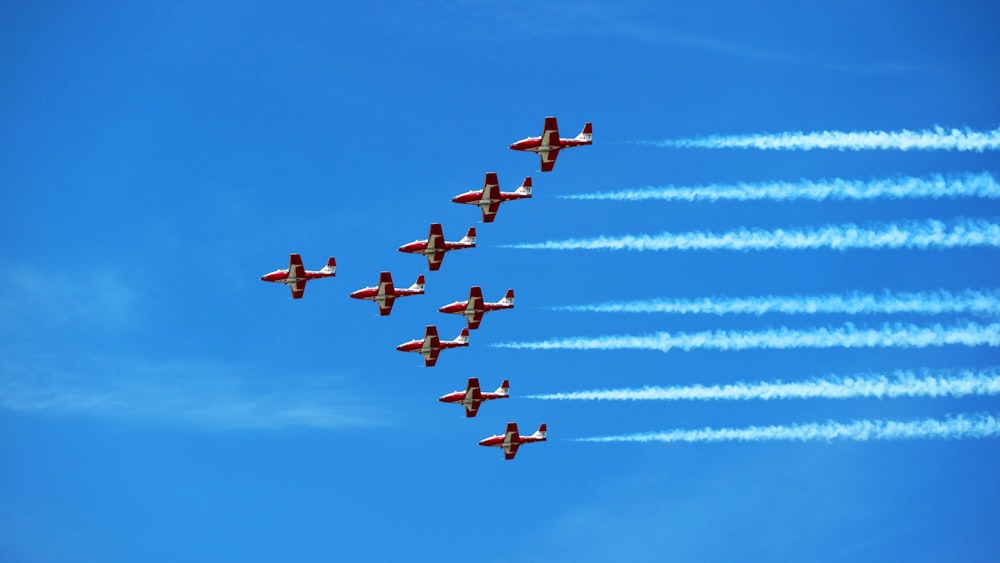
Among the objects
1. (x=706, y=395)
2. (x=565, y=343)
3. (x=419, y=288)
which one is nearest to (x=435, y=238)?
(x=419, y=288)

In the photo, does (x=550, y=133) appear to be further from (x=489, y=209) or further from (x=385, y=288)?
(x=385, y=288)

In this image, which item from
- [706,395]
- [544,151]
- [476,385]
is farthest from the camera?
[476,385]

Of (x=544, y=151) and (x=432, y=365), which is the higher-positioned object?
(x=544, y=151)

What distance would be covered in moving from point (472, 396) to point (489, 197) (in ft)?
44.2

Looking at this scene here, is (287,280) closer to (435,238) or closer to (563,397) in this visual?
(435,238)

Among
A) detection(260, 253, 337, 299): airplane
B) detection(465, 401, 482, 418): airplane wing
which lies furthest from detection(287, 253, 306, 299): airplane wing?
detection(465, 401, 482, 418): airplane wing

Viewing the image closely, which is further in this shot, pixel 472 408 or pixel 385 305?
pixel 472 408

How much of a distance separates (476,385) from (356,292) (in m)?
9.80

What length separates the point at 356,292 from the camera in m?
106

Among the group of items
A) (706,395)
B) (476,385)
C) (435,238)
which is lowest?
(706,395)

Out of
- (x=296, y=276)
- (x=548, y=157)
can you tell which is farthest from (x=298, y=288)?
(x=548, y=157)

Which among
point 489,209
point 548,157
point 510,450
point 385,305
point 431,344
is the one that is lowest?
point 510,450

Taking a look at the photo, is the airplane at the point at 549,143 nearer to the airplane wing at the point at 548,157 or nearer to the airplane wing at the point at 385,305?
the airplane wing at the point at 548,157

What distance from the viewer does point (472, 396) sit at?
10812cm
